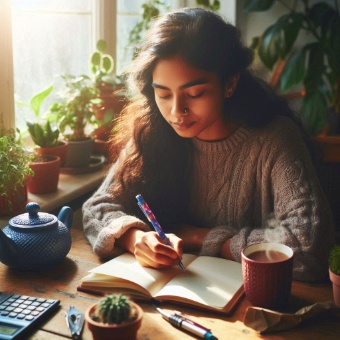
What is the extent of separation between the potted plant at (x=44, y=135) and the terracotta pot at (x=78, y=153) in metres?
0.03

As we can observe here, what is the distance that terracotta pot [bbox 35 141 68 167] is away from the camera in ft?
6.15

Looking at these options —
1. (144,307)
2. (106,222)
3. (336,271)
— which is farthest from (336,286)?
(106,222)

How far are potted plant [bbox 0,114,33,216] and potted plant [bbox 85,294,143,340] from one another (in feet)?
2.41

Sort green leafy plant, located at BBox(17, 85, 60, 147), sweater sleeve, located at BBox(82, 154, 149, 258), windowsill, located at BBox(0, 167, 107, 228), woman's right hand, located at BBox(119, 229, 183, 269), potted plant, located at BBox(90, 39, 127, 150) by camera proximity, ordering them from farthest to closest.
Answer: potted plant, located at BBox(90, 39, 127, 150) → green leafy plant, located at BBox(17, 85, 60, 147) → windowsill, located at BBox(0, 167, 107, 228) → sweater sleeve, located at BBox(82, 154, 149, 258) → woman's right hand, located at BBox(119, 229, 183, 269)

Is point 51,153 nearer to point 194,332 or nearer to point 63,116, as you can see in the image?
point 63,116

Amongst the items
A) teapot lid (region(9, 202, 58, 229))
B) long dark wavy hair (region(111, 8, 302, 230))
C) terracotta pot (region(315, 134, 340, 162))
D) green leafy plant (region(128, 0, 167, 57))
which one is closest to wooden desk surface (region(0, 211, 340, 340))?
teapot lid (region(9, 202, 58, 229))

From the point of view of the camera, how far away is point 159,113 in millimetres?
1601

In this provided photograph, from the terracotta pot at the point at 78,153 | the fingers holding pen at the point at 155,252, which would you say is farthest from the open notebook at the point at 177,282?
the terracotta pot at the point at 78,153

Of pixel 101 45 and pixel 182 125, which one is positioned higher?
pixel 101 45

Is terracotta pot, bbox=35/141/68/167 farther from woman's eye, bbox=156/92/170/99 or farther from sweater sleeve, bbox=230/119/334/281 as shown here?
sweater sleeve, bbox=230/119/334/281

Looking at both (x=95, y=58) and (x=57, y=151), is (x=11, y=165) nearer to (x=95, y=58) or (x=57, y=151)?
(x=57, y=151)

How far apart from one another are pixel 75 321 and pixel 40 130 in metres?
1.01

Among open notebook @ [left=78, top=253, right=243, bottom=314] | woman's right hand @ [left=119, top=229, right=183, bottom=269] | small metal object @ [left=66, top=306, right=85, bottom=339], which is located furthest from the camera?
woman's right hand @ [left=119, top=229, right=183, bottom=269]

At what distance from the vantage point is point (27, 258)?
Answer: 122cm
